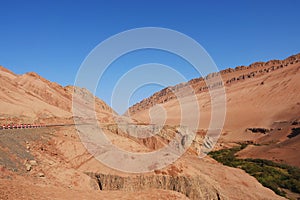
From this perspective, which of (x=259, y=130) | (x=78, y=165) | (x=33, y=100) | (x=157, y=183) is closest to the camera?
(x=157, y=183)

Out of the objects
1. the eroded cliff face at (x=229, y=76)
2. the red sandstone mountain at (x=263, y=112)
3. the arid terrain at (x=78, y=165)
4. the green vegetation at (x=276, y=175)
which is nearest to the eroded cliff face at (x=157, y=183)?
the arid terrain at (x=78, y=165)

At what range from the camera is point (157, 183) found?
14.4 metres

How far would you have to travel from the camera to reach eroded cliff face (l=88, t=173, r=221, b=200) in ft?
45.9

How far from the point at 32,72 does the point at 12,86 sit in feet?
40.1

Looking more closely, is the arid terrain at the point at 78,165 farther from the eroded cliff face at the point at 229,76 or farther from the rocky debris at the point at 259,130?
the eroded cliff face at the point at 229,76

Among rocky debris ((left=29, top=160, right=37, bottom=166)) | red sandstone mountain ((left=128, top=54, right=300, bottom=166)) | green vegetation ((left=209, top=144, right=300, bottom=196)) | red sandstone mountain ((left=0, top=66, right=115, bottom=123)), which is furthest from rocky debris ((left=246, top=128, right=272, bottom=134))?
rocky debris ((left=29, top=160, right=37, bottom=166))

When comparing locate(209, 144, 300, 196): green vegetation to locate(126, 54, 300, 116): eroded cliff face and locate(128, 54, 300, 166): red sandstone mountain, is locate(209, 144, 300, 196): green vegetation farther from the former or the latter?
locate(126, 54, 300, 116): eroded cliff face

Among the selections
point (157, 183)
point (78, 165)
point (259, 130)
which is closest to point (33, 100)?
point (78, 165)

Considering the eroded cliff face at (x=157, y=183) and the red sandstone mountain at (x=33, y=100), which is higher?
the red sandstone mountain at (x=33, y=100)

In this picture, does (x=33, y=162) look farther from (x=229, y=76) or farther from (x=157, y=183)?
(x=229, y=76)

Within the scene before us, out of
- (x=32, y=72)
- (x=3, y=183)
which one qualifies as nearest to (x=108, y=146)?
(x=3, y=183)

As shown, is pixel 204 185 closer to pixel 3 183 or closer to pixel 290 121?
pixel 3 183

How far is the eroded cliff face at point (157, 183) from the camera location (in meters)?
14.0

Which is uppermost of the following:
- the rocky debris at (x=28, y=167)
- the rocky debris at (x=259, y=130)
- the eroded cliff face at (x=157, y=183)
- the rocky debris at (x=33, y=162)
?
the rocky debris at (x=259, y=130)
